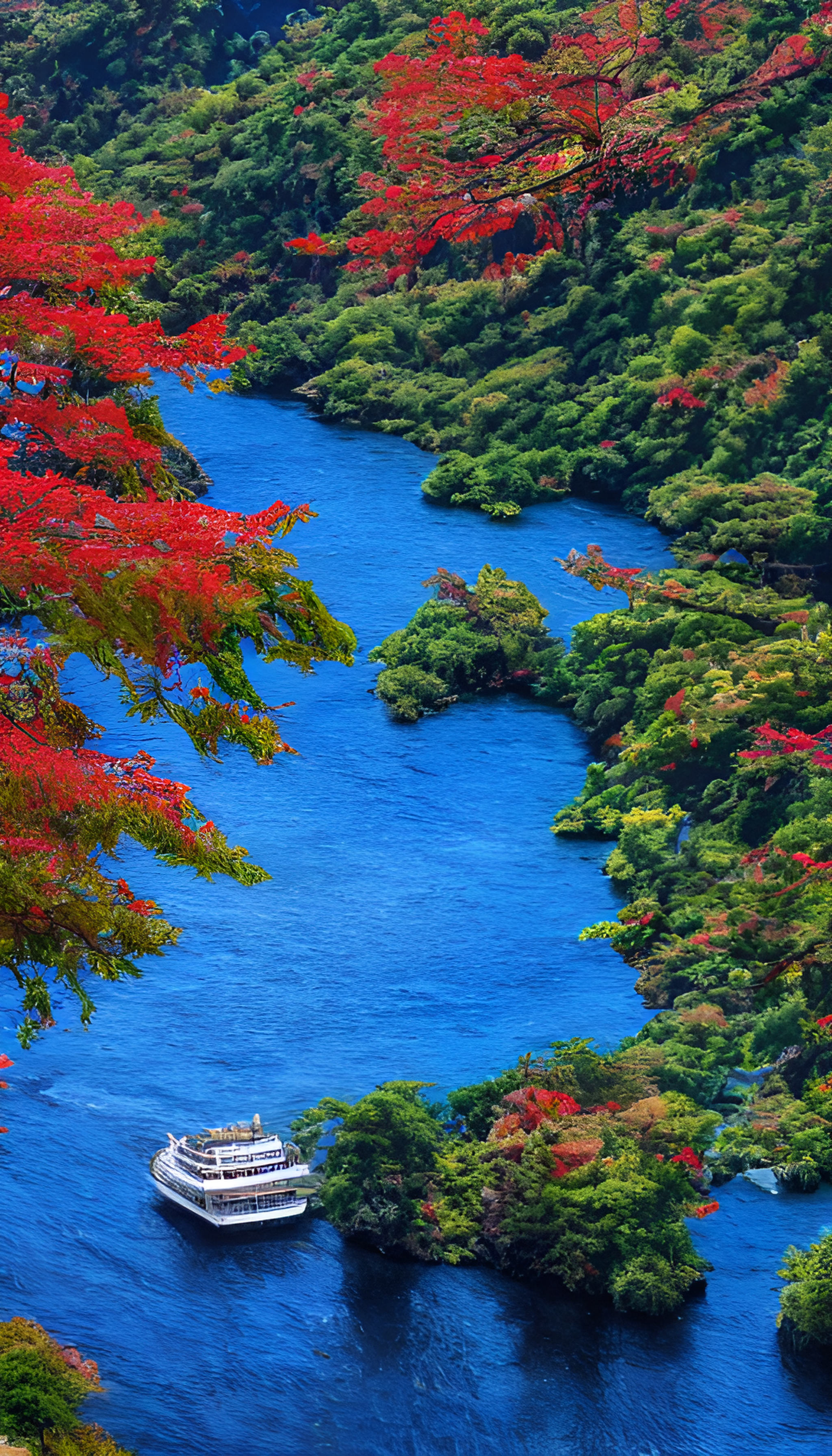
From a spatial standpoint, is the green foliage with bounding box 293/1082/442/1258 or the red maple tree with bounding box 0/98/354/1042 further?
the green foliage with bounding box 293/1082/442/1258

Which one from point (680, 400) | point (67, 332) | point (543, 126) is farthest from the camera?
point (543, 126)

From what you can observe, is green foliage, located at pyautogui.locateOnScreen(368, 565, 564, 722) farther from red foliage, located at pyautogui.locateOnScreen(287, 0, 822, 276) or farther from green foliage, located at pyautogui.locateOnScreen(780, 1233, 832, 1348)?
green foliage, located at pyautogui.locateOnScreen(780, 1233, 832, 1348)

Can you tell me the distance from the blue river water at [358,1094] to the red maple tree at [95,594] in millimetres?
7798

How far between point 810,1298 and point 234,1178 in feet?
26.0

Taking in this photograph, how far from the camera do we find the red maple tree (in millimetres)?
18188

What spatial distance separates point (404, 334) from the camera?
2324 inches

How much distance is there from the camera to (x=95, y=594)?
59.4ft

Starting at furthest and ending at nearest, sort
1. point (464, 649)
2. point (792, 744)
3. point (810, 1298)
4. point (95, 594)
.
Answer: point (464, 649), point (792, 744), point (810, 1298), point (95, 594)

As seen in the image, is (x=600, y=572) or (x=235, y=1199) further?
(x=600, y=572)

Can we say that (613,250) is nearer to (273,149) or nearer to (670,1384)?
(273,149)

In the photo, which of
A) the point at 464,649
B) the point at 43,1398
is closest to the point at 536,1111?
the point at 43,1398

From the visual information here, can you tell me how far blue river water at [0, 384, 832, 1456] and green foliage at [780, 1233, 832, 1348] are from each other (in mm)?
425

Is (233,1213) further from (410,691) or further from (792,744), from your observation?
(410,691)

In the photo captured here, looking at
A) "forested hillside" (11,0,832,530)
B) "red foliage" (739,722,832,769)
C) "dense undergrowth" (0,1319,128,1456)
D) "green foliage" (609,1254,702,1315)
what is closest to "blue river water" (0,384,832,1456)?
"green foliage" (609,1254,702,1315)
